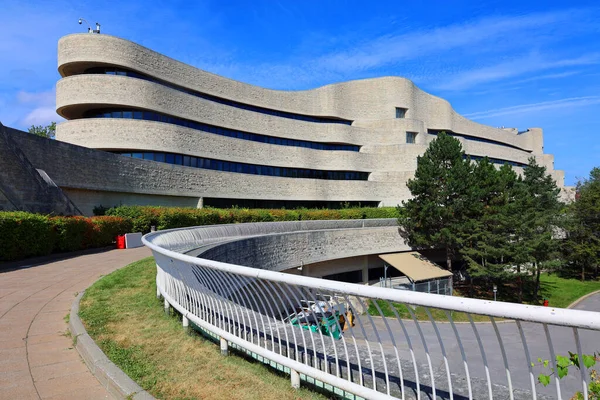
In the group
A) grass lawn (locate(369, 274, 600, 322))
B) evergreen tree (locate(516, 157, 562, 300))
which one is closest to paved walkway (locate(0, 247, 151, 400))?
evergreen tree (locate(516, 157, 562, 300))

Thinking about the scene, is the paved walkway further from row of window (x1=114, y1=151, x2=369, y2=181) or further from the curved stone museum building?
row of window (x1=114, y1=151, x2=369, y2=181)

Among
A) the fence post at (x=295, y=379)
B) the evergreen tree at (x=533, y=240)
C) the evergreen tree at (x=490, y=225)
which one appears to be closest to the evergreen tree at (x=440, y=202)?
the evergreen tree at (x=490, y=225)

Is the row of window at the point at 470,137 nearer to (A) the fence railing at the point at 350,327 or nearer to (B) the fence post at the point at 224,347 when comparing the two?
(A) the fence railing at the point at 350,327

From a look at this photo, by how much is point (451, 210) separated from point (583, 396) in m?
27.2

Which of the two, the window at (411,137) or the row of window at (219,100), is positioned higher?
the row of window at (219,100)

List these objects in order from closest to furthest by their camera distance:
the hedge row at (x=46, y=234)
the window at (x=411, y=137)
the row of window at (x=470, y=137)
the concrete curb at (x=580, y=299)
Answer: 1. the hedge row at (x=46, y=234)
2. the concrete curb at (x=580, y=299)
3. the window at (x=411, y=137)
4. the row of window at (x=470, y=137)

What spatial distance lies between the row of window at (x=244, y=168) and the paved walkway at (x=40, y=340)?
20.3 meters

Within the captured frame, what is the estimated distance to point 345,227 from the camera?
2764 centimetres

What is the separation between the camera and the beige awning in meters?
28.0

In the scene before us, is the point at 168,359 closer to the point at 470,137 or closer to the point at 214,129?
the point at 214,129

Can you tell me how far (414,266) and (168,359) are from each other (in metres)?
28.0

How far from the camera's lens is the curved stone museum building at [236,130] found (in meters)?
27.3

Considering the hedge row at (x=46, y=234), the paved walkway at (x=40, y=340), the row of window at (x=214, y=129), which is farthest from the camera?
the row of window at (x=214, y=129)

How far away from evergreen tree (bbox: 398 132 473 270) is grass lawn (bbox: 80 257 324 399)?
2537cm
